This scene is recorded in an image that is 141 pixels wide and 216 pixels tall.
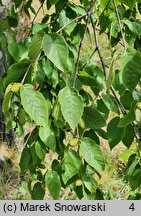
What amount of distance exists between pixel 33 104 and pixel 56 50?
0.42ft

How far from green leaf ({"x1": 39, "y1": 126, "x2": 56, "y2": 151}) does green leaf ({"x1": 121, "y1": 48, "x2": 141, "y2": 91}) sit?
12.3 inches

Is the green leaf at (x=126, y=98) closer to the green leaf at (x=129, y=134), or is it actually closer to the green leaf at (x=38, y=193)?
the green leaf at (x=129, y=134)

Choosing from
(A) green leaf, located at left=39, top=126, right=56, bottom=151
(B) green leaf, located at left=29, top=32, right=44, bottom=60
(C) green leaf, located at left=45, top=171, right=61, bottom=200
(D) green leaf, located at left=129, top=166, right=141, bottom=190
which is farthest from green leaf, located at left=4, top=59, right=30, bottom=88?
(D) green leaf, located at left=129, top=166, right=141, bottom=190

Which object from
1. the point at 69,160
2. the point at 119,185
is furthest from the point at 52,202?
→ the point at 119,185

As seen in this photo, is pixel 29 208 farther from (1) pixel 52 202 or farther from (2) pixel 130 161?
(2) pixel 130 161

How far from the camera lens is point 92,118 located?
1028mm

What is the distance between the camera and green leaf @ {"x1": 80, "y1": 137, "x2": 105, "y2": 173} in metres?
0.98

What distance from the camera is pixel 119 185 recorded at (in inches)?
121

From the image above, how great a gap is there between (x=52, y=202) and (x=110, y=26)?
60cm

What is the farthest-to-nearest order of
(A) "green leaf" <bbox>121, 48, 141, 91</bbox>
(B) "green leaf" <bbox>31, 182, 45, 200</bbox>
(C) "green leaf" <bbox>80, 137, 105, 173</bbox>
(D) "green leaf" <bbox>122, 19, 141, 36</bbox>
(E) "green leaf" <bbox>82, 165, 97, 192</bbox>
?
1. (D) "green leaf" <bbox>122, 19, 141, 36</bbox>
2. (B) "green leaf" <bbox>31, 182, 45, 200</bbox>
3. (E) "green leaf" <bbox>82, 165, 97, 192</bbox>
4. (C) "green leaf" <bbox>80, 137, 105, 173</bbox>
5. (A) "green leaf" <bbox>121, 48, 141, 91</bbox>

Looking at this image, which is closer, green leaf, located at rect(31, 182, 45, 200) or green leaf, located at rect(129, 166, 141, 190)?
green leaf, located at rect(129, 166, 141, 190)

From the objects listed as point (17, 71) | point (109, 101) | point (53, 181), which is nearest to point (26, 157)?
point (53, 181)

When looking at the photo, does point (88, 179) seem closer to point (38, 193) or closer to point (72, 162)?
point (72, 162)

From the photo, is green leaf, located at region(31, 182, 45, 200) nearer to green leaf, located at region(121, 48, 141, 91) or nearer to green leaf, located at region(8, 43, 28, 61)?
green leaf, located at region(8, 43, 28, 61)
